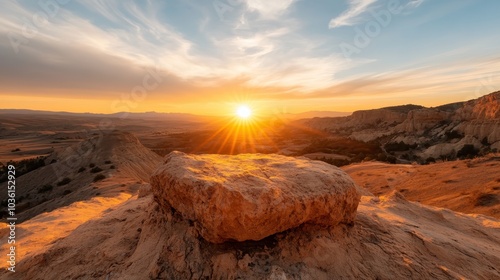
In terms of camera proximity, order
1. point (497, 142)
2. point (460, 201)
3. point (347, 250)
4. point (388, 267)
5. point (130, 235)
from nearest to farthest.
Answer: point (388, 267)
point (347, 250)
point (130, 235)
point (460, 201)
point (497, 142)

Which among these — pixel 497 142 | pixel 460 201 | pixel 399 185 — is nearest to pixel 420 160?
pixel 497 142

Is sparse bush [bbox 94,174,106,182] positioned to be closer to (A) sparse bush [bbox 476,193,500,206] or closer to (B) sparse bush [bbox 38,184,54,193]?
(B) sparse bush [bbox 38,184,54,193]

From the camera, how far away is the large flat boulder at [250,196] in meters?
3.35

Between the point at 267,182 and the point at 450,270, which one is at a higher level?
the point at 267,182

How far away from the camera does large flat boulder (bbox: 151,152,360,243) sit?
3.35 meters

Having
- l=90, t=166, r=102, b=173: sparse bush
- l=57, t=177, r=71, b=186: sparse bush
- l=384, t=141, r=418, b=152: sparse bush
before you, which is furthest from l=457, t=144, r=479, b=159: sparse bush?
l=57, t=177, r=71, b=186: sparse bush

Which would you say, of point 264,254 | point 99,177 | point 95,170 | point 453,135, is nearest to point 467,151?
point 453,135

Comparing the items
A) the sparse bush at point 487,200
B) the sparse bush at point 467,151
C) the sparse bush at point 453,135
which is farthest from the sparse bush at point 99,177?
the sparse bush at point 453,135

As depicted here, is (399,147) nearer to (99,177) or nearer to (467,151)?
(467,151)

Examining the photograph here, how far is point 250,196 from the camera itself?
3.40m

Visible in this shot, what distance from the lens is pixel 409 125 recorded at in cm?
4578

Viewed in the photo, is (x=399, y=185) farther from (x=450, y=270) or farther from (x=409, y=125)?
(x=409, y=125)

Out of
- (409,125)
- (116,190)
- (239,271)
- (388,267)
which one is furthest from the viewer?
(409,125)

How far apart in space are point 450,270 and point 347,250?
1478 millimetres
